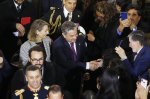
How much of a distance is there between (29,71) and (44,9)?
2393mm

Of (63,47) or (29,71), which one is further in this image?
(63,47)

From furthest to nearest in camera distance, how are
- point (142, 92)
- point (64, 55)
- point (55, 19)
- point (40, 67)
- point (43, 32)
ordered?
point (55, 19)
point (64, 55)
point (43, 32)
point (40, 67)
point (142, 92)

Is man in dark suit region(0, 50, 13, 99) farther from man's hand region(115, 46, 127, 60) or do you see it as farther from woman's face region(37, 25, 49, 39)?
man's hand region(115, 46, 127, 60)

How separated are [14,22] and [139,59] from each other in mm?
2080

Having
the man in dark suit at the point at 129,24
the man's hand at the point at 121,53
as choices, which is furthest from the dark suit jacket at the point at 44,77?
the man in dark suit at the point at 129,24

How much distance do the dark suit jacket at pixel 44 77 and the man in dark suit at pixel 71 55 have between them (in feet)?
1.32

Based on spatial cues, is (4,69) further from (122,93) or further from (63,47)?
(122,93)

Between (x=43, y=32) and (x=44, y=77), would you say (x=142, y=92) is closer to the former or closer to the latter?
(x=44, y=77)

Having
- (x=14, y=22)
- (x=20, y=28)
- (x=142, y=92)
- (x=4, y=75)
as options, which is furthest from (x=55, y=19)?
(x=142, y=92)

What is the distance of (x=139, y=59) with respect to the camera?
15.9ft

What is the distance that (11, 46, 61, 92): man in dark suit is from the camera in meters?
4.61

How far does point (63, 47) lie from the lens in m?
5.23

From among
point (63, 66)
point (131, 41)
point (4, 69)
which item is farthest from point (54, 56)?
point (131, 41)

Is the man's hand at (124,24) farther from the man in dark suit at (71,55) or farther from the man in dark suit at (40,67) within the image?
the man in dark suit at (40,67)
